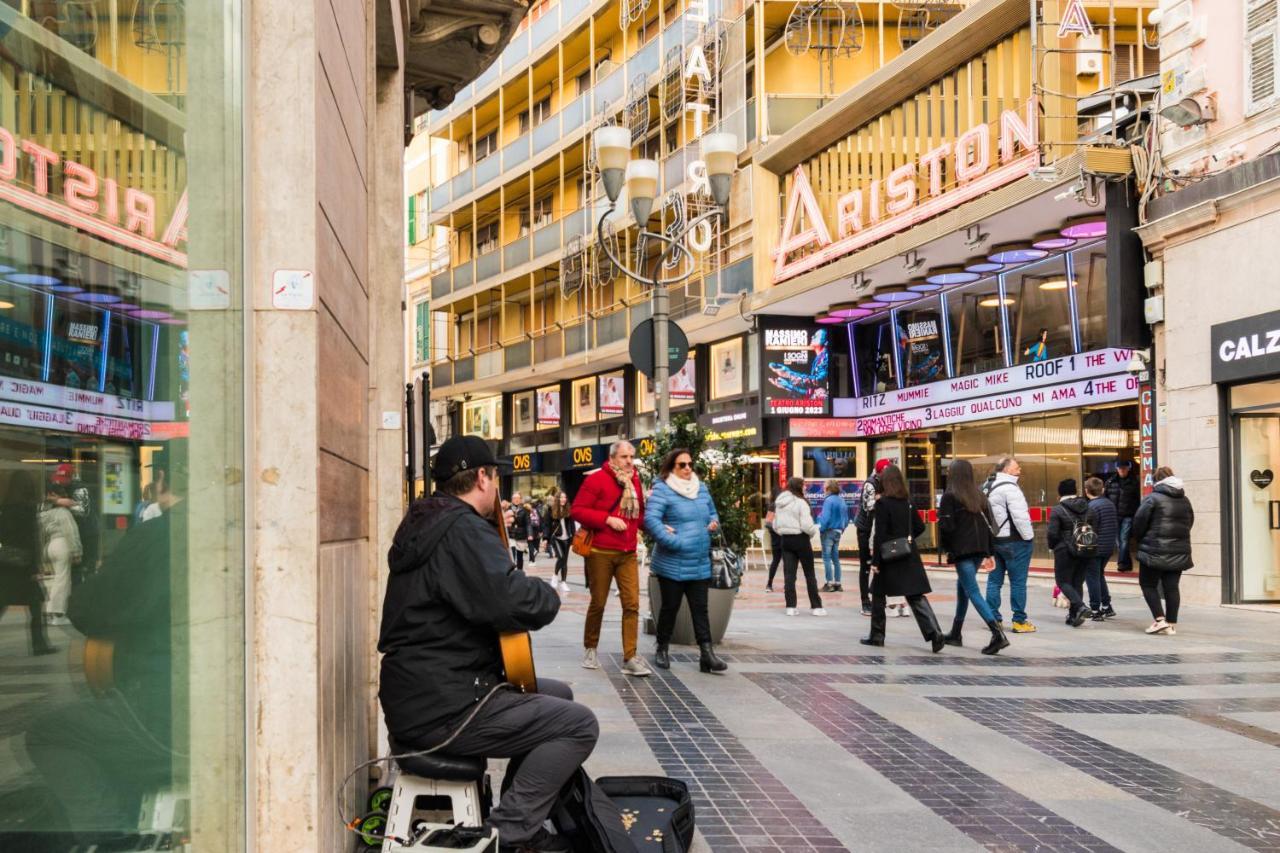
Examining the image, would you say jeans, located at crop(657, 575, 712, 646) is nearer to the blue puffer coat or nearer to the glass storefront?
the blue puffer coat

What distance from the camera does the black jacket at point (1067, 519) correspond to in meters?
14.3

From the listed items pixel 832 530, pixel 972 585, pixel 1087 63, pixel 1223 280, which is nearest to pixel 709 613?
pixel 972 585

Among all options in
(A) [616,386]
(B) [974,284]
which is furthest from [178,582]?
(A) [616,386]

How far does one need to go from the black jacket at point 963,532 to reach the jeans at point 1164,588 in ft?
7.37

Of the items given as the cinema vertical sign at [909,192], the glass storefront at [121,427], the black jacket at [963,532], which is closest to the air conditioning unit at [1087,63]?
the cinema vertical sign at [909,192]

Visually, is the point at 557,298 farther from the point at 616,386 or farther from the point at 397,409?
the point at 397,409

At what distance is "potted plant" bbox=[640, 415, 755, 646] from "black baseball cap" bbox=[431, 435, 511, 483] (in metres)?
6.84

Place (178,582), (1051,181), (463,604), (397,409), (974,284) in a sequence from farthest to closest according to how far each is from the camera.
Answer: (974,284) < (1051,181) < (397,409) < (463,604) < (178,582)

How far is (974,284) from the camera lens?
2555 cm

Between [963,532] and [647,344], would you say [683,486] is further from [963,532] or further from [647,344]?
[647,344]

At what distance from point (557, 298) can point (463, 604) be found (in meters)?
37.8

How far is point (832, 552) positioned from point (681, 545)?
9681 millimetres

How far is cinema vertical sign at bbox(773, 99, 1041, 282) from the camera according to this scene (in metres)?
20.3

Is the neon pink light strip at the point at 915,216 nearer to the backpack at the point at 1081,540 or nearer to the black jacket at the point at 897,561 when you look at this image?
the backpack at the point at 1081,540
